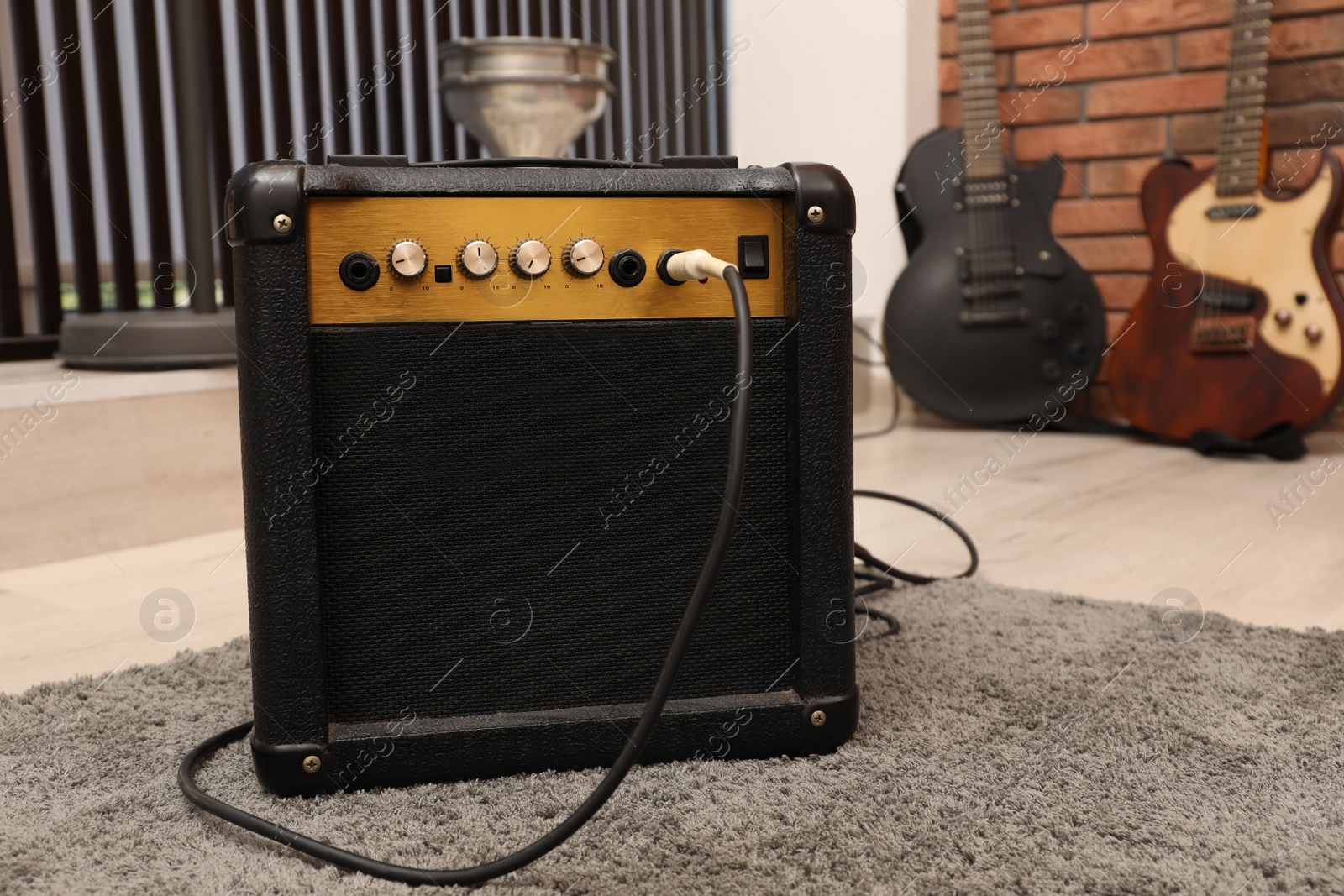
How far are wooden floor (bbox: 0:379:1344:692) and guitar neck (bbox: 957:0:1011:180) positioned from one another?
0.58 m

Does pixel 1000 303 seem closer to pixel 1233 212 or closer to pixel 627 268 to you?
pixel 1233 212

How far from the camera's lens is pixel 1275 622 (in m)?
1.04

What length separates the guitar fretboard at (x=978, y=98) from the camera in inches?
→ 86.3

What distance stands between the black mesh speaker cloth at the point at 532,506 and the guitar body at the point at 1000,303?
61.4 inches

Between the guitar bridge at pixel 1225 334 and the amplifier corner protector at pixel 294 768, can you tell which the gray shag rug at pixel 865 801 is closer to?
the amplifier corner protector at pixel 294 768

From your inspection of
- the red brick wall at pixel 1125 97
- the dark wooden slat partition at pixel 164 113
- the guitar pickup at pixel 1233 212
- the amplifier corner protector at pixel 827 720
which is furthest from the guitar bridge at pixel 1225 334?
the amplifier corner protector at pixel 827 720

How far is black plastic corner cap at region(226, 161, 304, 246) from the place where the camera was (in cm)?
64

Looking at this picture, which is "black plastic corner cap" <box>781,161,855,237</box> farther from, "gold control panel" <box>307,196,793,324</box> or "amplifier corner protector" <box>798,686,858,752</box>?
"amplifier corner protector" <box>798,686,858,752</box>

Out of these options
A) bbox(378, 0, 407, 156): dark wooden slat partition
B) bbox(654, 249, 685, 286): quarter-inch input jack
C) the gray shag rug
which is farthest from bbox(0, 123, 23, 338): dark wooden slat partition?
bbox(654, 249, 685, 286): quarter-inch input jack

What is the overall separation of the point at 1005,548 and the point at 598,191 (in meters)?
0.84

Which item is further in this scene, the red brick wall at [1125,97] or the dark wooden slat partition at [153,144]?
the red brick wall at [1125,97]

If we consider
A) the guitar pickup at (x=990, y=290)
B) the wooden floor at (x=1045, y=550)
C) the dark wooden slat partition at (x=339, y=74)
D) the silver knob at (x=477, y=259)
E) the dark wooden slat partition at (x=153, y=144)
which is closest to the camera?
the silver knob at (x=477, y=259)

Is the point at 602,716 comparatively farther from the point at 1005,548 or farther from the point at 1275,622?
the point at 1005,548

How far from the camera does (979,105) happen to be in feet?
7.26
